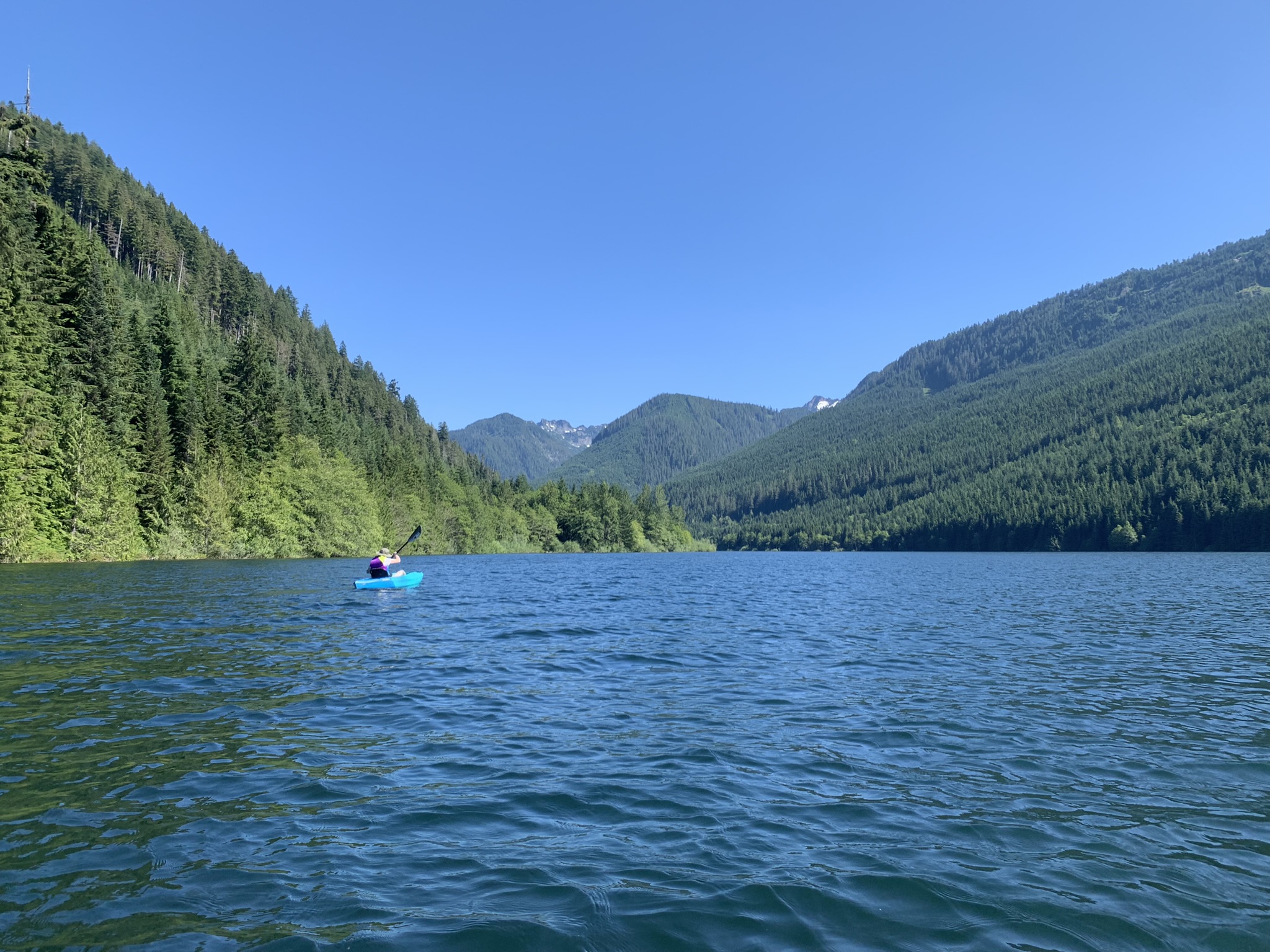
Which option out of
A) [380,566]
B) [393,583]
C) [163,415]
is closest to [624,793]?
[380,566]

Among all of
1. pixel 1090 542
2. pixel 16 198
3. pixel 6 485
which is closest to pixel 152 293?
pixel 16 198

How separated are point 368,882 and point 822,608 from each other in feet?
121

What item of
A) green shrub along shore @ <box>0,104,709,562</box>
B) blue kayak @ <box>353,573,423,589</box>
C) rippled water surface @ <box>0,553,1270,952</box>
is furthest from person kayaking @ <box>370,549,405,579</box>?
green shrub along shore @ <box>0,104,709,562</box>

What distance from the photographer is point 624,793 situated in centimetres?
1077

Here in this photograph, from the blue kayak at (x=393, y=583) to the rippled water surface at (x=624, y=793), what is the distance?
18.5 meters

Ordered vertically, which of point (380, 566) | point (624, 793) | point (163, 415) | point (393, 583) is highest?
point (163, 415)

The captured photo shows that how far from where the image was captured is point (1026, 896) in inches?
301

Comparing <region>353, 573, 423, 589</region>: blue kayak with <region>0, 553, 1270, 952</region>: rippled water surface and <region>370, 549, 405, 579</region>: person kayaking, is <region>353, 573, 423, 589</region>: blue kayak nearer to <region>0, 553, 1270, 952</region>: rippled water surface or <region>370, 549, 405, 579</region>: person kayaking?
<region>370, 549, 405, 579</region>: person kayaking

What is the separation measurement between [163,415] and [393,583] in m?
41.3

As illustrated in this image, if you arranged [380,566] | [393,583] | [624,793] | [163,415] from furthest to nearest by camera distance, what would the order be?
[163,415] → [393,583] → [380,566] → [624,793]

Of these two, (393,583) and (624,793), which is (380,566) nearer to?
(393,583)

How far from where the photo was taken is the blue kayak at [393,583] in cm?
4475

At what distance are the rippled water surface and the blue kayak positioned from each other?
18538 mm

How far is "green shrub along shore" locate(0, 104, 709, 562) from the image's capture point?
54656mm
